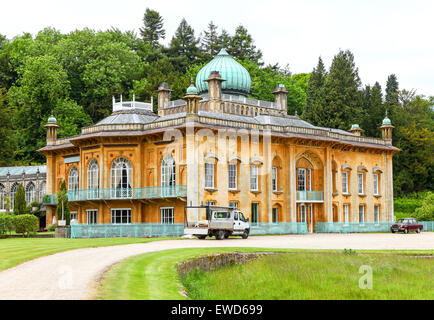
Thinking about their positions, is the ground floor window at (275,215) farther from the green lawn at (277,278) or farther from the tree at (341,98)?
the tree at (341,98)

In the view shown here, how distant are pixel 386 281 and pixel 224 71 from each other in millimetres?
35525

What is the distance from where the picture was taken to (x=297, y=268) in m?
22.3

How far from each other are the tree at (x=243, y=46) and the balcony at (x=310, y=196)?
38.9m

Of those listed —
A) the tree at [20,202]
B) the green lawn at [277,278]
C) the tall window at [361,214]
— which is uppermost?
the tree at [20,202]


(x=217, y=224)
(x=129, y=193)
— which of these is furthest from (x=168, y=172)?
(x=217, y=224)

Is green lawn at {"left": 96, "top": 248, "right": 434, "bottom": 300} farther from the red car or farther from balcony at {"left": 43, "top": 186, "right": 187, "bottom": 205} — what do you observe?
the red car

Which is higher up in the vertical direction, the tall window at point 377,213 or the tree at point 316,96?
the tree at point 316,96

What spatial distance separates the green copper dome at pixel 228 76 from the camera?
53906 mm

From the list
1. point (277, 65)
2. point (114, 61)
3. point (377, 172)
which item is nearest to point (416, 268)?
point (377, 172)

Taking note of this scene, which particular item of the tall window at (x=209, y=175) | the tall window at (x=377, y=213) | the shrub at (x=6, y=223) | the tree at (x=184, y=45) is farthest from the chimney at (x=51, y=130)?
the tree at (x=184, y=45)

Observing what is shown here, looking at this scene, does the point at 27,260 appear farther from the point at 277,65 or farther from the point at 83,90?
the point at 277,65

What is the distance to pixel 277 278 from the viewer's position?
2084cm

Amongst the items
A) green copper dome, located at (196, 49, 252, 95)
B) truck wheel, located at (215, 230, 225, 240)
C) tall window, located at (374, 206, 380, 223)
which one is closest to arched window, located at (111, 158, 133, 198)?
green copper dome, located at (196, 49, 252, 95)

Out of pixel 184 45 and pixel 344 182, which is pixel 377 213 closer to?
pixel 344 182
